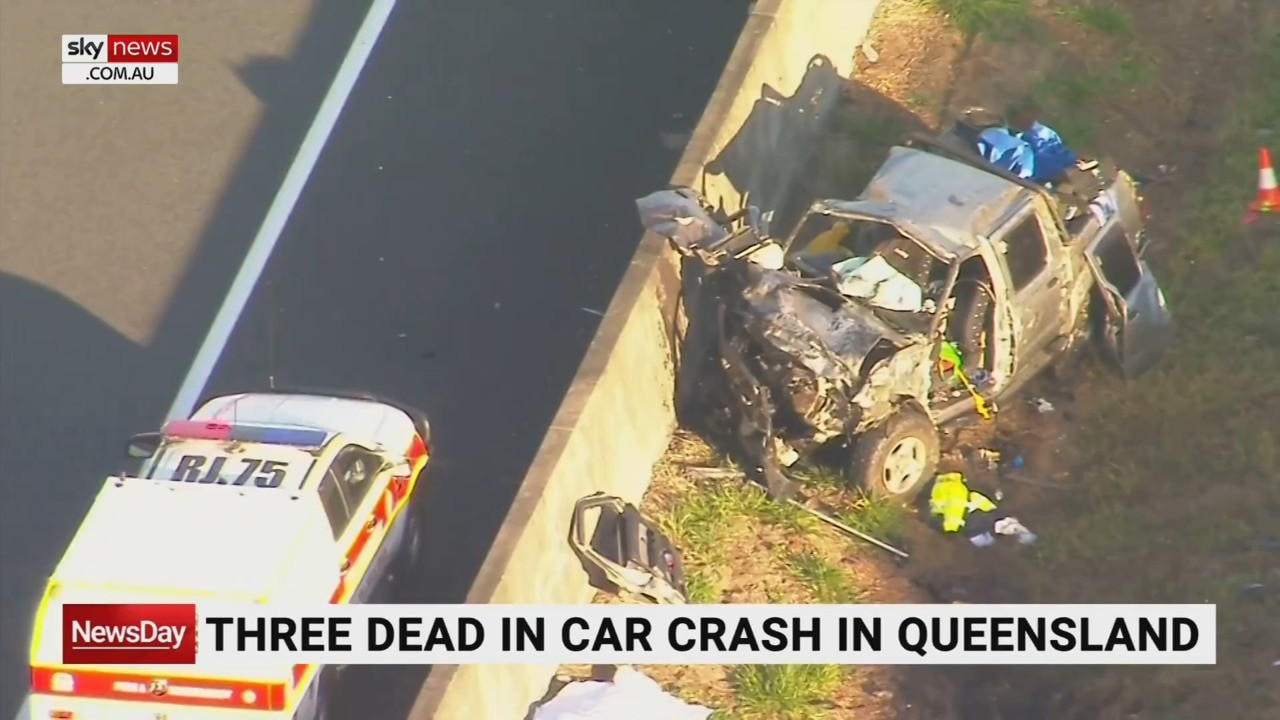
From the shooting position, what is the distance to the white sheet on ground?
433 inches

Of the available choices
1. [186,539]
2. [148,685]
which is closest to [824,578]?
[186,539]

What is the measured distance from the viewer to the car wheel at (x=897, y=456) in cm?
1238

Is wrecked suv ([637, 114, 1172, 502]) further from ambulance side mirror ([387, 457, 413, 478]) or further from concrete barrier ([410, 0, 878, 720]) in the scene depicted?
ambulance side mirror ([387, 457, 413, 478])

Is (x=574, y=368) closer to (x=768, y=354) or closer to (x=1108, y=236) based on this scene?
(x=768, y=354)

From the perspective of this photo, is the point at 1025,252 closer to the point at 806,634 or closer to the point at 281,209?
the point at 806,634

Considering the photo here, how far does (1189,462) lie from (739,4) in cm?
676

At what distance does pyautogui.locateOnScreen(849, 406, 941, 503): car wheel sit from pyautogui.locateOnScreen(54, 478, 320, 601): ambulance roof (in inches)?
152

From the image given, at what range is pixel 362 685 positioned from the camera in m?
11.9

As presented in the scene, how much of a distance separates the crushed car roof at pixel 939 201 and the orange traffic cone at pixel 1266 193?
289 centimetres

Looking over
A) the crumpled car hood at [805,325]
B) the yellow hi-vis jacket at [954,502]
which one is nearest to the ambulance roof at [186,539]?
the crumpled car hood at [805,325]

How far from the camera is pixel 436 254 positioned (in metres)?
15.0

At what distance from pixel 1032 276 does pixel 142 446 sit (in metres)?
6.49

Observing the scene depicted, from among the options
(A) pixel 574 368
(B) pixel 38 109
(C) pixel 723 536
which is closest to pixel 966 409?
(C) pixel 723 536

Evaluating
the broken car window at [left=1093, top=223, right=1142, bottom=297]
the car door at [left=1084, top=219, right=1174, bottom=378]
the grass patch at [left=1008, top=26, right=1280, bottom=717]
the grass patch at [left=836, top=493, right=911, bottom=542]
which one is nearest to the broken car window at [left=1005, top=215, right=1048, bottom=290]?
the car door at [left=1084, top=219, right=1174, bottom=378]
